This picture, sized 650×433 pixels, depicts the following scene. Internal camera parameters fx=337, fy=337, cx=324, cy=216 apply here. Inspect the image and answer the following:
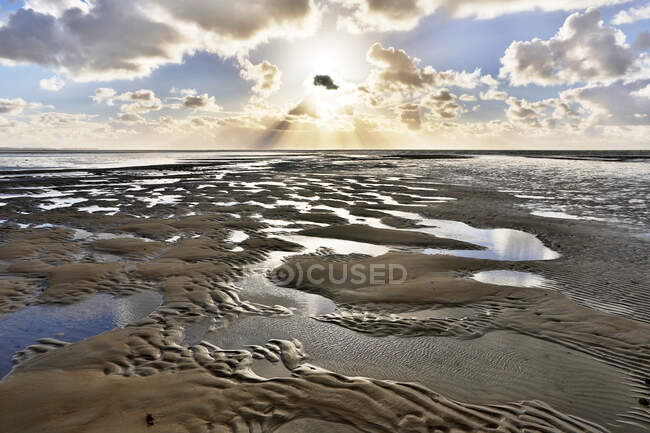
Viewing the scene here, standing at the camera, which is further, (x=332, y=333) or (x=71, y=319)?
(x=71, y=319)

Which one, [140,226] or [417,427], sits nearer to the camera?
[417,427]

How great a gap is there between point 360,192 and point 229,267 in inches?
734

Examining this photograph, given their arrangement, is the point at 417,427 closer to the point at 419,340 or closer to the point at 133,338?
the point at 419,340

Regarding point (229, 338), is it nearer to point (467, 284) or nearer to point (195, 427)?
point (195, 427)

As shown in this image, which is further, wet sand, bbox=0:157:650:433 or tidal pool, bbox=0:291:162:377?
tidal pool, bbox=0:291:162:377

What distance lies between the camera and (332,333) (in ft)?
22.2

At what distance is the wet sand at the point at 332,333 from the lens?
14.9ft

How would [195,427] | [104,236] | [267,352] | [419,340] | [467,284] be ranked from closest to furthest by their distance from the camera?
[195,427], [267,352], [419,340], [467,284], [104,236]

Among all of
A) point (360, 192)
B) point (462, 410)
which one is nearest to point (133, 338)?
point (462, 410)

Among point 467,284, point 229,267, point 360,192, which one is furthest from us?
point 360,192

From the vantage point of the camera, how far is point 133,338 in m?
6.37

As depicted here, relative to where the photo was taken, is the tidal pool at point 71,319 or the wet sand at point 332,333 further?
the tidal pool at point 71,319

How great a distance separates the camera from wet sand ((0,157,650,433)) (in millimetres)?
4539

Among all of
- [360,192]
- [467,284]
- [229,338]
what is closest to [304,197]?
[360,192]
